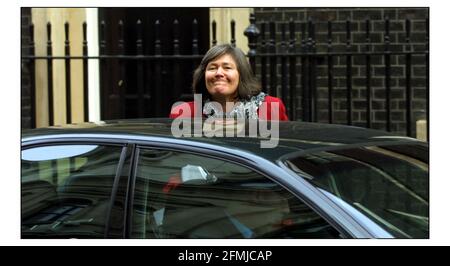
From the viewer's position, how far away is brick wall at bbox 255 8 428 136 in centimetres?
779

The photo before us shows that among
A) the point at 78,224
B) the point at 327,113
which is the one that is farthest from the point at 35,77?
the point at 78,224

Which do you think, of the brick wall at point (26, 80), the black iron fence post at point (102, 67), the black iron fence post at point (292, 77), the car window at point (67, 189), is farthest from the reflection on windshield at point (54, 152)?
the brick wall at point (26, 80)

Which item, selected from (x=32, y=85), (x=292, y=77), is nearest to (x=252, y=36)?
(x=292, y=77)

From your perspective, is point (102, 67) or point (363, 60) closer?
point (102, 67)

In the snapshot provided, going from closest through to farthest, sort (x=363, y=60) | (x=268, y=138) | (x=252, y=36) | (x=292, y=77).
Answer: (x=268, y=138) < (x=252, y=36) < (x=292, y=77) < (x=363, y=60)

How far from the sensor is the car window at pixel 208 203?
275 cm

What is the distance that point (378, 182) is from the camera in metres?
2.95

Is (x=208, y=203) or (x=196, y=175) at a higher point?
(x=196, y=175)

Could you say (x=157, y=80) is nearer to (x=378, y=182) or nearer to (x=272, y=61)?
(x=272, y=61)

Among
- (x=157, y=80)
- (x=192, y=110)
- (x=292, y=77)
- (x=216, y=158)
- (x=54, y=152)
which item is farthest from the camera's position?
(x=157, y=80)

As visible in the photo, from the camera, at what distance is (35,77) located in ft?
25.1

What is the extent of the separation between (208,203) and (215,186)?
0.23ft

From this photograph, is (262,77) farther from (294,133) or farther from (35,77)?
(294,133)
